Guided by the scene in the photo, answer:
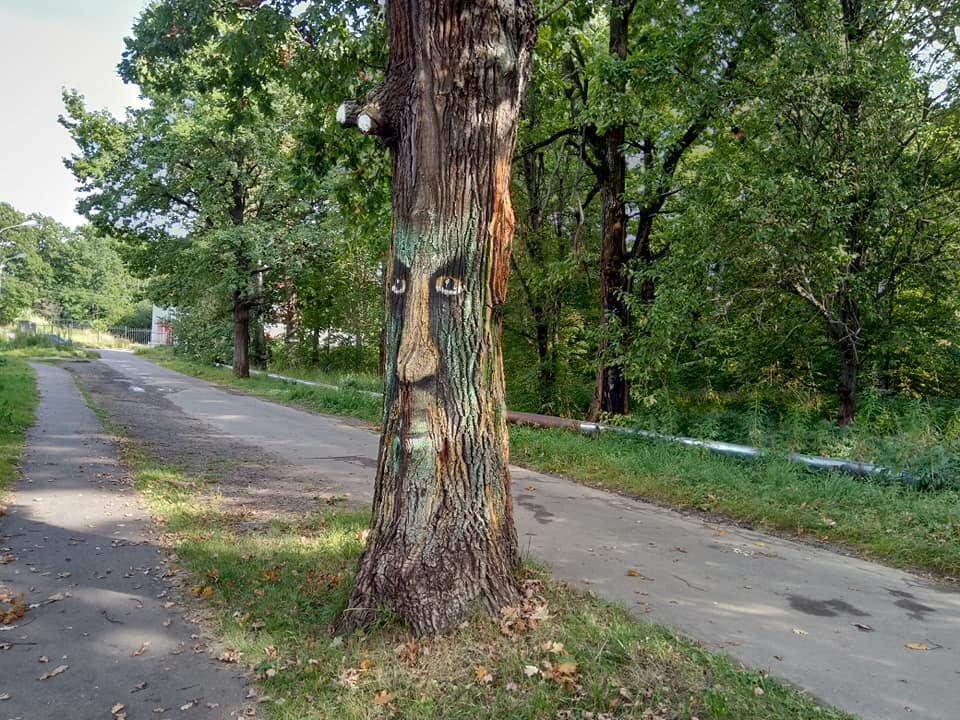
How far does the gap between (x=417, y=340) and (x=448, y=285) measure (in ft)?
1.28

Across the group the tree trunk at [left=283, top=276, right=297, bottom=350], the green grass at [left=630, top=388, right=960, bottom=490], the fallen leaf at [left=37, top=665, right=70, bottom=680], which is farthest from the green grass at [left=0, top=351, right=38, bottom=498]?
the tree trunk at [left=283, top=276, right=297, bottom=350]

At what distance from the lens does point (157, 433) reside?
11.7m

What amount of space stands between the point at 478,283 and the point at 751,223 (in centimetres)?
592

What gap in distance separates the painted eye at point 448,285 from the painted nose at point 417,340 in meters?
0.07

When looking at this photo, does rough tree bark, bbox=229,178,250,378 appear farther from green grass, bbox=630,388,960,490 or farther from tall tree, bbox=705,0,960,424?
tall tree, bbox=705,0,960,424

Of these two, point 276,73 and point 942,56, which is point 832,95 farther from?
point 276,73

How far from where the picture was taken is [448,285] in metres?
4.13

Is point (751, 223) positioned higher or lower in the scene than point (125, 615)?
higher

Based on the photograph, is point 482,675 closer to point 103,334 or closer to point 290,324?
point 290,324

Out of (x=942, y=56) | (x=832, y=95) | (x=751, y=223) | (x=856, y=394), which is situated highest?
(x=942, y=56)

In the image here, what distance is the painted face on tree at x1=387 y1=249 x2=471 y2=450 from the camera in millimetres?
4082

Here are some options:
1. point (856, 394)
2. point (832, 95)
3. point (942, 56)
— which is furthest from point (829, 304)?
point (942, 56)

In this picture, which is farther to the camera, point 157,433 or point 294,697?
point 157,433

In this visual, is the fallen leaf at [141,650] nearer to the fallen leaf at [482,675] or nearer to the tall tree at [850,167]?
the fallen leaf at [482,675]
